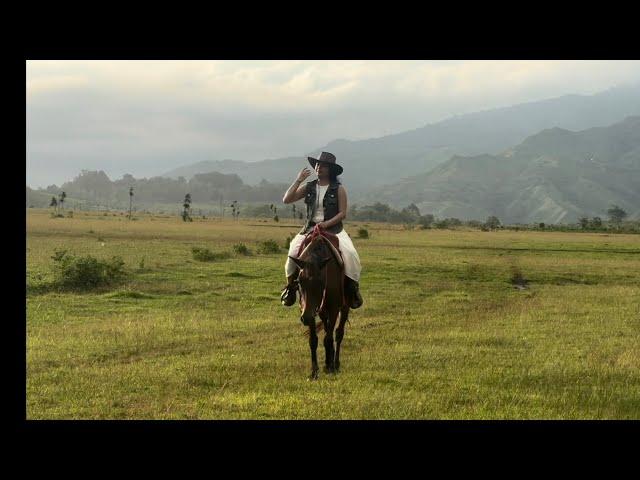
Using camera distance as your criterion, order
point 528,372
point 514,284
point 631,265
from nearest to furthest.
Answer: point 528,372
point 514,284
point 631,265

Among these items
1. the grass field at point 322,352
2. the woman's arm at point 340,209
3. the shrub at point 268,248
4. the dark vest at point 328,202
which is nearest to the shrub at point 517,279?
the grass field at point 322,352

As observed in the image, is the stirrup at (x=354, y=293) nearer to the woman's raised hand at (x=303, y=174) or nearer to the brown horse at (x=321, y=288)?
the brown horse at (x=321, y=288)

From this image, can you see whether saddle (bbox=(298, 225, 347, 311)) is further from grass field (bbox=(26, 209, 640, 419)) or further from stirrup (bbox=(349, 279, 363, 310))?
grass field (bbox=(26, 209, 640, 419))

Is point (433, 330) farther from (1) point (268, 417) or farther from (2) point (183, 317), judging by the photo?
(1) point (268, 417)

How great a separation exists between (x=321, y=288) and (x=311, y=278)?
26 centimetres

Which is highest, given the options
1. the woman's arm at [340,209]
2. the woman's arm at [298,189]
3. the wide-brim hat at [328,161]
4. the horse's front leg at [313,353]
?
the wide-brim hat at [328,161]

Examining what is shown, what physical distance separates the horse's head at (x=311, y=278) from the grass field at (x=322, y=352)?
1195mm

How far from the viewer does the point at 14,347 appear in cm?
634

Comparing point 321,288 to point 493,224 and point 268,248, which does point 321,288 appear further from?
point 493,224

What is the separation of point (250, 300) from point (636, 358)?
11.7 meters

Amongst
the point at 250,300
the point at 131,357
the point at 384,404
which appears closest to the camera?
the point at 384,404

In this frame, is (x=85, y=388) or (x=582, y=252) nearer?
(x=85, y=388)

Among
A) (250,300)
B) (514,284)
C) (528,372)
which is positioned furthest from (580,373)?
(514,284)

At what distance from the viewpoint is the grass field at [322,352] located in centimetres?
879
